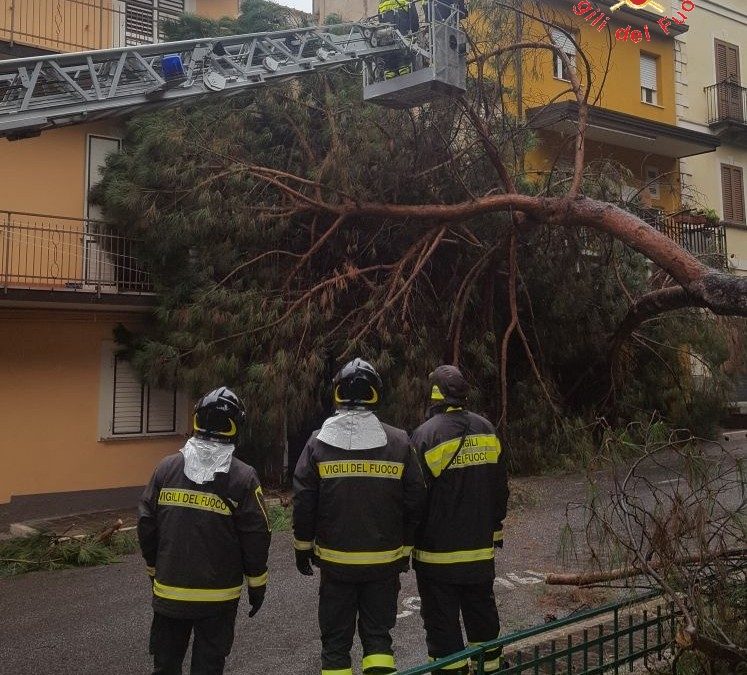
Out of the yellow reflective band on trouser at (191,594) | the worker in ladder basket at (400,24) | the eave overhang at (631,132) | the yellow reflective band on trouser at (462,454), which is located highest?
the eave overhang at (631,132)

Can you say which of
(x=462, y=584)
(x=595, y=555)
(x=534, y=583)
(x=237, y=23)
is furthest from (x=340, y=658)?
(x=237, y=23)

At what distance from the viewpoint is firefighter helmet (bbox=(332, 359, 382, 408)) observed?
11.9ft

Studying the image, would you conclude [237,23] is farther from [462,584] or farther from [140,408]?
[462,584]

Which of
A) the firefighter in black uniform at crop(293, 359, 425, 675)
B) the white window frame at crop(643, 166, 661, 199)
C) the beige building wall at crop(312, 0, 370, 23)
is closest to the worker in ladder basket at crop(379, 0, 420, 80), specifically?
the firefighter in black uniform at crop(293, 359, 425, 675)

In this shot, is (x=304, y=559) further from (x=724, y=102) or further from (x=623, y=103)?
(x=724, y=102)

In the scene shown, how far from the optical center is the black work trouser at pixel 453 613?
3.76 metres

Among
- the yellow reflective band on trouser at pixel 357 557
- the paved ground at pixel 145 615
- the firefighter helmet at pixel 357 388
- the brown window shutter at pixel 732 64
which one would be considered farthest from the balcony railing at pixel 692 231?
the yellow reflective band on trouser at pixel 357 557

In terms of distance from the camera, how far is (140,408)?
37.7 feet

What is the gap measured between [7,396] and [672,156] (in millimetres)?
16019

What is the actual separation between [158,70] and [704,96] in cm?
1682

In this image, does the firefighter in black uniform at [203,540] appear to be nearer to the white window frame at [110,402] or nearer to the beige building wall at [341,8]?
the white window frame at [110,402]

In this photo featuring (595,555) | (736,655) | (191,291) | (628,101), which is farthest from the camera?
(628,101)

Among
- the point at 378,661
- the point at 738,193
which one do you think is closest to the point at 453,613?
the point at 378,661

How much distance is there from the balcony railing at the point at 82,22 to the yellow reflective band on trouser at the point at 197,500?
9552 millimetres
